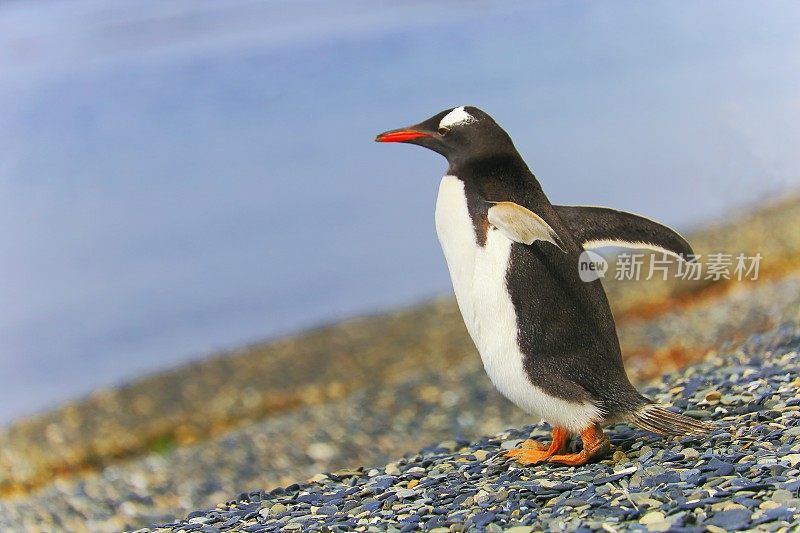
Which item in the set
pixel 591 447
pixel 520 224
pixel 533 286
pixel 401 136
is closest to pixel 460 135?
pixel 401 136

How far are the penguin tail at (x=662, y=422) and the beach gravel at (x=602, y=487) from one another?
0.22ft

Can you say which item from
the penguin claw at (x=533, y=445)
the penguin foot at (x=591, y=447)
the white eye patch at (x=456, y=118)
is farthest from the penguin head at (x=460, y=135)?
the penguin claw at (x=533, y=445)

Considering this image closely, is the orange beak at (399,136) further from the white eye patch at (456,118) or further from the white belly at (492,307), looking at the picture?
the white belly at (492,307)

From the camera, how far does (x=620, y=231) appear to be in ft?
14.4

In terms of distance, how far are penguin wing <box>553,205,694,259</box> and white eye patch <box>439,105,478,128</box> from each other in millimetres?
594

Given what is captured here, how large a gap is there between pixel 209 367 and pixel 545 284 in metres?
9.22

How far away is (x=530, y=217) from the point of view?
3.96 m

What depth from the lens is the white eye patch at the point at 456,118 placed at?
4.33 m

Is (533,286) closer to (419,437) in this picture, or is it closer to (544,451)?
(544,451)

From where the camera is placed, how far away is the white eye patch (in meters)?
4.33

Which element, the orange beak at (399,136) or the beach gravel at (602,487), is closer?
the beach gravel at (602,487)

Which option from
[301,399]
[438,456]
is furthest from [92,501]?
[438,456]

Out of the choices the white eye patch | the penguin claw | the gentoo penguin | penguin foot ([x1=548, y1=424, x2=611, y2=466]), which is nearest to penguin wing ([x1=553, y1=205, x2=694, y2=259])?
the gentoo penguin

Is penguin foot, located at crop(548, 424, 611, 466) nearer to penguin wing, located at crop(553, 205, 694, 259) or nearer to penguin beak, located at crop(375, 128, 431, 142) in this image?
penguin wing, located at crop(553, 205, 694, 259)
